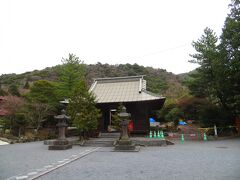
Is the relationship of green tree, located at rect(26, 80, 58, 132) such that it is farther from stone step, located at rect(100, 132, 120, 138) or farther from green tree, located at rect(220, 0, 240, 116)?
green tree, located at rect(220, 0, 240, 116)

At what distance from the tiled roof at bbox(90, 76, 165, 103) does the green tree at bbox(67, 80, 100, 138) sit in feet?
8.15

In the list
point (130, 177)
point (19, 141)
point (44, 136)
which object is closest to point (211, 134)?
point (130, 177)

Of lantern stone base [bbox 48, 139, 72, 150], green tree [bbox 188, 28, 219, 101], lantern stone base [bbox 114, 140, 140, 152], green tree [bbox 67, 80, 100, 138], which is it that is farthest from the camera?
green tree [bbox 188, 28, 219, 101]

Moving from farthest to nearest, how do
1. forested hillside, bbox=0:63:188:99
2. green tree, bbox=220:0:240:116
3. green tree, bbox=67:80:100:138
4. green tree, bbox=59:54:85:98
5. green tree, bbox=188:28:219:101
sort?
forested hillside, bbox=0:63:188:99, green tree, bbox=59:54:85:98, green tree, bbox=188:28:219:101, green tree, bbox=220:0:240:116, green tree, bbox=67:80:100:138

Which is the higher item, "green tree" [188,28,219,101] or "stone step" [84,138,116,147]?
"green tree" [188,28,219,101]

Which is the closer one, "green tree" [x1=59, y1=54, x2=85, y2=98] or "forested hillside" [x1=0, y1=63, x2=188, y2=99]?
"green tree" [x1=59, y1=54, x2=85, y2=98]

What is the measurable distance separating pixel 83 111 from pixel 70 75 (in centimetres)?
1260

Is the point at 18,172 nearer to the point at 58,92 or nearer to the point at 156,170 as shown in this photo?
the point at 156,170

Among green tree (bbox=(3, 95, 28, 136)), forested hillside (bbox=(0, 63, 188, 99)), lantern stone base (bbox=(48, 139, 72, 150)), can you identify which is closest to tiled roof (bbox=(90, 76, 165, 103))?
lantern stone base (bbox=(48, 139, 72, 150))

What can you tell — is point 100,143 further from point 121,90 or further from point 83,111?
point 121,90

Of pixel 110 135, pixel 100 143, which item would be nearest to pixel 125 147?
pixel 100 143

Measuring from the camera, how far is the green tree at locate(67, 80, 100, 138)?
1241 cm

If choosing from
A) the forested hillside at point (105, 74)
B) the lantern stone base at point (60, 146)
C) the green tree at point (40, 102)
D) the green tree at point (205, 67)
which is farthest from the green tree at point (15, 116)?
the forested hillside at point (105, 74)

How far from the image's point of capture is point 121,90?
56.2 ft
